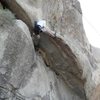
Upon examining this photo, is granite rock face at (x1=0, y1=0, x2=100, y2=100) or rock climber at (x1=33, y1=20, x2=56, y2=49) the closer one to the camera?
granite rock face at (x1=0, y1=0, x2=100, y2=100)

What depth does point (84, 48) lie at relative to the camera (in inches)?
291

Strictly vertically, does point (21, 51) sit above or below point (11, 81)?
above

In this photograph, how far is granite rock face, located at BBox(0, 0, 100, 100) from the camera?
5.18 meters

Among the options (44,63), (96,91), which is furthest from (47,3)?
(96,91)

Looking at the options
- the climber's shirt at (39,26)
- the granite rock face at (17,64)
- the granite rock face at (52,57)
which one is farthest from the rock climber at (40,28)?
the granite rock face at (17,64)

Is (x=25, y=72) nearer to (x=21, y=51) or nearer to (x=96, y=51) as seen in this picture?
(x=21, y=51)

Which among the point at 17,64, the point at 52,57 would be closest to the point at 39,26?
the point at 52,57

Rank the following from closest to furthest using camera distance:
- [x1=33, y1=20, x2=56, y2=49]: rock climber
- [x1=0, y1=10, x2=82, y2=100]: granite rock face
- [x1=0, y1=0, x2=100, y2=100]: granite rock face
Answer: [x1=0, y1=10, x2=82, y2=100]: granite rock face
[x1=0, y1=0, x2=100, y2=100]: granite rock face
[x1=33, y1=20, x2=56, y2=49]: rock climber

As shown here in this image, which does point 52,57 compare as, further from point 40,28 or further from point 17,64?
point 17,64

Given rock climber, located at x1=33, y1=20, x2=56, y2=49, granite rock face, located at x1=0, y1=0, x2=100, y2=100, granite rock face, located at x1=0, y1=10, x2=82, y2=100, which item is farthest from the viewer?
rock climber, located at x1=33, y1=20, x2=56, y2=49

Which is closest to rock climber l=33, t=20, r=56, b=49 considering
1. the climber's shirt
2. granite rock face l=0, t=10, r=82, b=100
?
the climber's shirt

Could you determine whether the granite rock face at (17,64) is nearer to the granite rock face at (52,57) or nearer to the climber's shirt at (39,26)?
the granite rock face at (52,57)

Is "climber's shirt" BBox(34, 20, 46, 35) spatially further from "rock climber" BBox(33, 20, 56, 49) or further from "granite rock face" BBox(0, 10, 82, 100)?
"granite rock face" BBox(0, 10, 82, 100)

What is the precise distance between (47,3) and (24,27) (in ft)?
4.29
